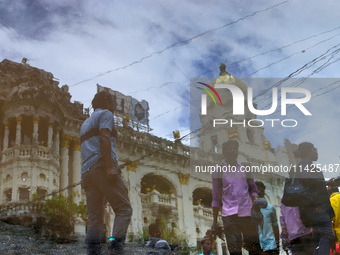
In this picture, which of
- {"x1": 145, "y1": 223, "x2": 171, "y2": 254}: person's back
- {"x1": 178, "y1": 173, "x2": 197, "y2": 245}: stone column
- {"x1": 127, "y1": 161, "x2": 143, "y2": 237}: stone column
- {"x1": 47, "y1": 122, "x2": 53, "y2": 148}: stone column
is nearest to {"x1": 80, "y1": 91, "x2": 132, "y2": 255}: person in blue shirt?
{"x1": 145, "y1": 223, "x2": 171, "y2": 254}: person's back

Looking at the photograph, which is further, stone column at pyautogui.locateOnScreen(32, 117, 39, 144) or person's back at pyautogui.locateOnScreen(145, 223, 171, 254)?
stone column at pyautogui.locateOnScreen(32, 117, 39, 144)

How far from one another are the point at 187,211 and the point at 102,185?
8028mm

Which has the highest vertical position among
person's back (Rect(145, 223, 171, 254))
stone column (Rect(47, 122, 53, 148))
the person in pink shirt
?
stone column (Rect(47, 122, 53, 148))

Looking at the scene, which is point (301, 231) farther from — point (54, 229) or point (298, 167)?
point (54, 229)

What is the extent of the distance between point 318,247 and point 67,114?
7476 millimetres

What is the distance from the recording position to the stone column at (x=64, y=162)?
972 cm

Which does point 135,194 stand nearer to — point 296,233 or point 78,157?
point 78,157

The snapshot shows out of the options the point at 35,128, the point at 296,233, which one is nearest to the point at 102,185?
the point at 296,233

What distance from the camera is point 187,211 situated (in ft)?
37.2

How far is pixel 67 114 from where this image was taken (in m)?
10.2

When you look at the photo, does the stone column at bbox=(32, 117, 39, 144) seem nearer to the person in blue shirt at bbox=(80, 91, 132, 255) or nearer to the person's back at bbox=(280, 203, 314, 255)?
the person in blue shirt at bbox=(80, 91, 132, 255)

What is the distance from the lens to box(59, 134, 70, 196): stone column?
972 cm

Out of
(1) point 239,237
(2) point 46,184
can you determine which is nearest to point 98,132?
(1) point 239,237

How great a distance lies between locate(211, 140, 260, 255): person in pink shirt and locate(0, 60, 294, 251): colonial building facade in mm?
3757
